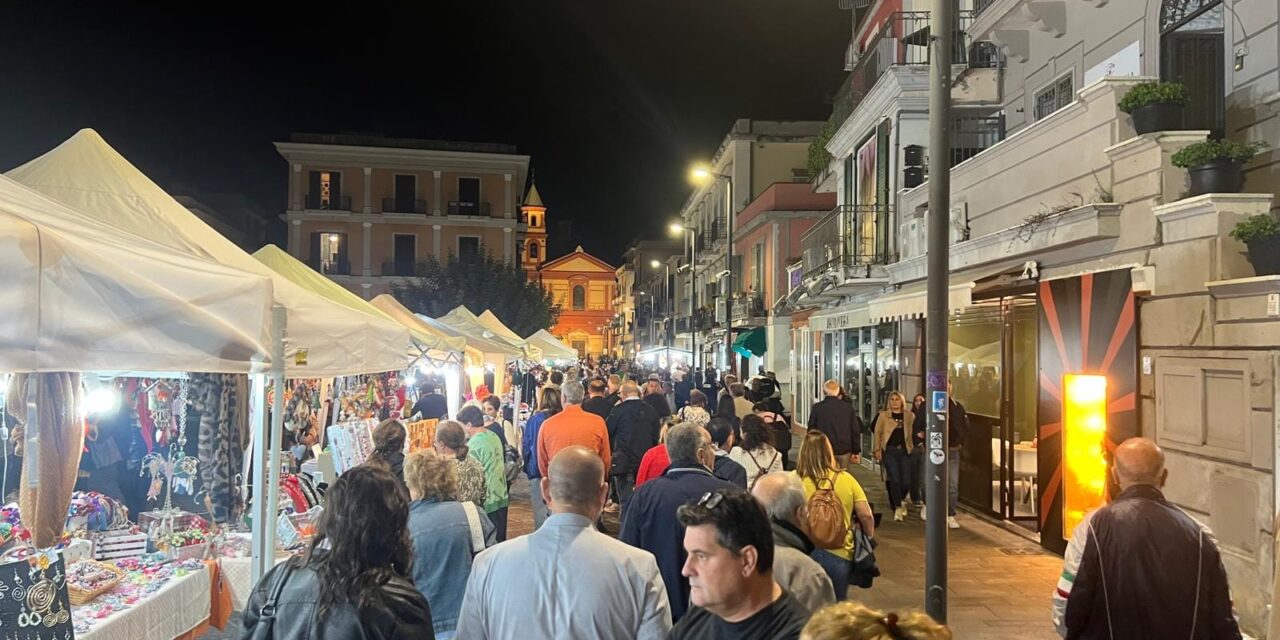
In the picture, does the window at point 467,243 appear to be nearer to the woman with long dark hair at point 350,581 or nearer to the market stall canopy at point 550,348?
the market stall canopy at point 550,348

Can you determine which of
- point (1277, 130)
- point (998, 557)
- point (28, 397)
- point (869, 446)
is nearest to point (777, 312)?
point (869, 446)

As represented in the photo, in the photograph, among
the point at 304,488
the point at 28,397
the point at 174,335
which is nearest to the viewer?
the point at 174,335

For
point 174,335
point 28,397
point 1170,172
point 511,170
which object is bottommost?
point 28,397

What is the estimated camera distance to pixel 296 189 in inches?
1863

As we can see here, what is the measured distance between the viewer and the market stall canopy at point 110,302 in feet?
9.75

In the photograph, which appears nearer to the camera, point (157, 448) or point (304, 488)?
point (304, 488)

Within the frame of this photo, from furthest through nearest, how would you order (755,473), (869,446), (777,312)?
(777,312) < (869,446) < (755,473)

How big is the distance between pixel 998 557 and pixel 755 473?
4061 millimetres

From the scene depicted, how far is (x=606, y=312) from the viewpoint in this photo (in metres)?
94.6

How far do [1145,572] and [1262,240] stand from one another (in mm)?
3602

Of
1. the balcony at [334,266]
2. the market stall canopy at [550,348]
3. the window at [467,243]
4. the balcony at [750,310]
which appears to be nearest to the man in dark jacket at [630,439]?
the market stall canopy at [550,348]

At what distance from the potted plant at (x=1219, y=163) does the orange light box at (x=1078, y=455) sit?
7.90 ft

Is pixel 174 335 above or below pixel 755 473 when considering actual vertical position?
above

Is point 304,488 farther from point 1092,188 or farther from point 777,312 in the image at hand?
point 777,312
